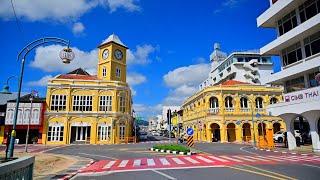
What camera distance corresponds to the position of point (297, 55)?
26438 mm

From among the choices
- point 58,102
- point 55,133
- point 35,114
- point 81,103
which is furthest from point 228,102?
point 35,114

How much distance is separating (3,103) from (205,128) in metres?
36.7

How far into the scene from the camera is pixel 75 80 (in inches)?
1874

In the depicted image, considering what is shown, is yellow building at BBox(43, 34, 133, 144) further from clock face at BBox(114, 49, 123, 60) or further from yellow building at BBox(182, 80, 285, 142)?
yellow building at BBox(182, 80, 285, 142)

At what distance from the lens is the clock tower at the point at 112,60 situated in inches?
2058

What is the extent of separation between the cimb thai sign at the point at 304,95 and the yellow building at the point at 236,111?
66.8ft

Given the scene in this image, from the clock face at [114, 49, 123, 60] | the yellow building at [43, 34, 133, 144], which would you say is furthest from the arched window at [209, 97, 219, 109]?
the clock face at [114, 49, 123, 60]

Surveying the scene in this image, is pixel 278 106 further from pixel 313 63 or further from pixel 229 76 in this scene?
pixel 229 76

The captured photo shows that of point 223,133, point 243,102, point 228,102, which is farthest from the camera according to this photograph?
point 243,102

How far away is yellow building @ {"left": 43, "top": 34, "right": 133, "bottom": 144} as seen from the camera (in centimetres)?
4578

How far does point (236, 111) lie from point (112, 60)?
2478cm

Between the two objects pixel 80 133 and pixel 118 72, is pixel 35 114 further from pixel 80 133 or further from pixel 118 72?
pixel 118 72

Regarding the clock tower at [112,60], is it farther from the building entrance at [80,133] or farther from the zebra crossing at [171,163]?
the zebra crossing at [171,163]

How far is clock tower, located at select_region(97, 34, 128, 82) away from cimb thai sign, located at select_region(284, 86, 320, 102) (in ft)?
110
